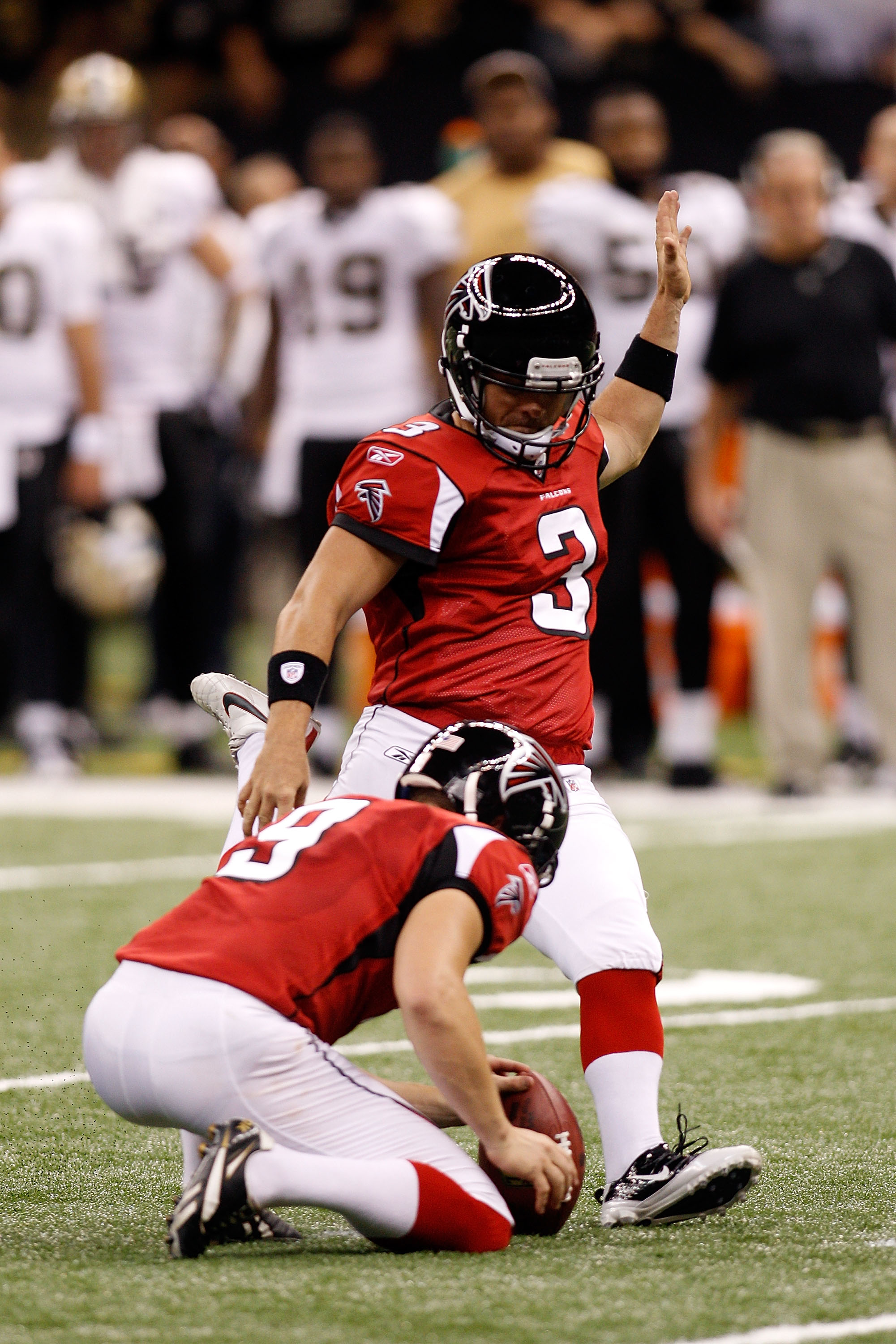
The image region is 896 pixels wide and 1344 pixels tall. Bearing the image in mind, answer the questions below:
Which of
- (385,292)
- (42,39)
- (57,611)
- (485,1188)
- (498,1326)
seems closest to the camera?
(498,1326)

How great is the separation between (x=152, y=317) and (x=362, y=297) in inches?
35.5

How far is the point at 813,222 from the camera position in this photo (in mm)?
7383

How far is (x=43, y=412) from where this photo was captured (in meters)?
8.26

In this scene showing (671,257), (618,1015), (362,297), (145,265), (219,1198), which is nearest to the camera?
(219,1198)

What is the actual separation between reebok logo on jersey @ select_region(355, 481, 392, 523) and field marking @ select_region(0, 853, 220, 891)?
2.81 meters

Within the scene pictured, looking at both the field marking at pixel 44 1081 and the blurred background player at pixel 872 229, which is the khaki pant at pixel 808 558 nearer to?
the blurred background player at pixel 872 229

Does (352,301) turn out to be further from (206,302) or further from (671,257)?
(671,257)

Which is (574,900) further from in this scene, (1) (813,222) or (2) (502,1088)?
(1) (813,222)

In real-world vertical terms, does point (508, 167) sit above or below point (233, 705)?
above

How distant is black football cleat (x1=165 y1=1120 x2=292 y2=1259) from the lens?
261 centimetres

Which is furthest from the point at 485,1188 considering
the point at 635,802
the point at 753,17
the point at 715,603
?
the point at 753,17

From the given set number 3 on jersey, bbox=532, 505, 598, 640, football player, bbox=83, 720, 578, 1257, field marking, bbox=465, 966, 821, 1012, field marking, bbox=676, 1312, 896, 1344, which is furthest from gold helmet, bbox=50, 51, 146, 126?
field marking, bbox=676, 1312, 896, 1344

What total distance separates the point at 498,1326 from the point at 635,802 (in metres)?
5.26

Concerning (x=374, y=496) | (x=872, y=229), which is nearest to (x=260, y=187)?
(x=872, y=229)
